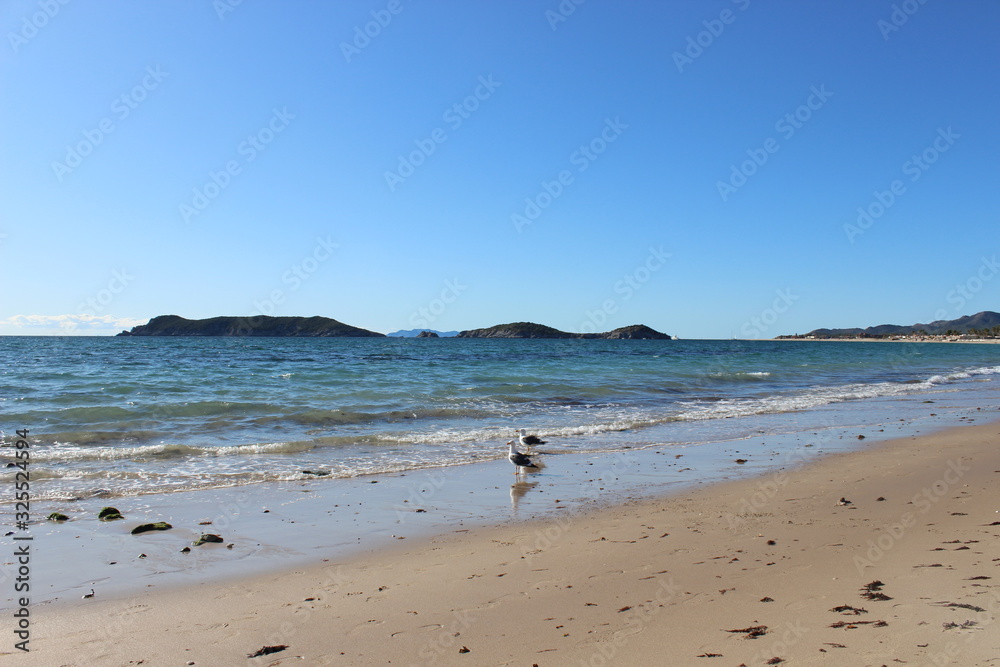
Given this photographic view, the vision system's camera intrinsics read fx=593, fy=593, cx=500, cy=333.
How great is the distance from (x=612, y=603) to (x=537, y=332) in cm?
13518

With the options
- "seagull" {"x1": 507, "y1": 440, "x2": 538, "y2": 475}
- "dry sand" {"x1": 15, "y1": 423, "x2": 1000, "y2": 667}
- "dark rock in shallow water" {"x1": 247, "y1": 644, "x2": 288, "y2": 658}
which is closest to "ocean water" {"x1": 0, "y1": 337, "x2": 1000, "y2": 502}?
"seagull" {"x1": 507, "y1": 440, "x2": 538, "y2": 475}

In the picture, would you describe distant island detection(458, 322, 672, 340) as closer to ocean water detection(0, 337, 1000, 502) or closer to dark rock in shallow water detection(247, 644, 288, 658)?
ocean water detection(0, 337, 1000, 502)

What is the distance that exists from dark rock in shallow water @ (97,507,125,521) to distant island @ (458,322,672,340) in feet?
427

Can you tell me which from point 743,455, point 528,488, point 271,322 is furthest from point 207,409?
point 271,322

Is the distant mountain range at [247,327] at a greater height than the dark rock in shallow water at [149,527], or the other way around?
the distant mountain range at [247,327]

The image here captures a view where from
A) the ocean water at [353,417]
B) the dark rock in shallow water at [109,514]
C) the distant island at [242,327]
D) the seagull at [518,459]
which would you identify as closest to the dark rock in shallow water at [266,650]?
the dark rock in shallow water at [109,514]

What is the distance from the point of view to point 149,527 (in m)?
6.61

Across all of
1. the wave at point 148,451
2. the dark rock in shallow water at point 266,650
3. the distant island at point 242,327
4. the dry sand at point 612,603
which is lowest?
the dark rock in shallow water at point 266,650

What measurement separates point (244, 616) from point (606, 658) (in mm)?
2706

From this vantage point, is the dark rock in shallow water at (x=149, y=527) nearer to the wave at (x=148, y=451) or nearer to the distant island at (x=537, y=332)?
the wave at (x=148, y=451)

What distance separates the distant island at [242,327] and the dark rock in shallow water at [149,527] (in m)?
116

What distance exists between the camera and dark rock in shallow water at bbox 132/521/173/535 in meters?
6.52

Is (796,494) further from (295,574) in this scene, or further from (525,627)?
(295,574)

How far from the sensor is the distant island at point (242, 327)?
391 feet
